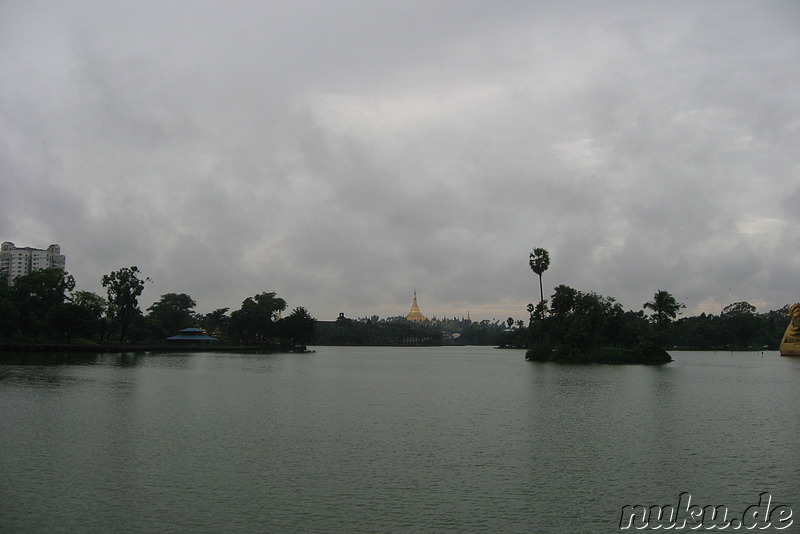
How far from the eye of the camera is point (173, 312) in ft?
500

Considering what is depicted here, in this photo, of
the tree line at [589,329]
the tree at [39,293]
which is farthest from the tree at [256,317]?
the tree line at [589,329]

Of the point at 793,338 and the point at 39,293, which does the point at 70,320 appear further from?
the point at 793,338

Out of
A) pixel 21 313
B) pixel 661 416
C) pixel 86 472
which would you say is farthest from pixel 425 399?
pixel 21 313

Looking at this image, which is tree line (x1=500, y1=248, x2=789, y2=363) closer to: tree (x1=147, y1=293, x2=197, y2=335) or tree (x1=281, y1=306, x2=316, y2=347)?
tree (x1=281, y1=306, x2=316, y2=347)

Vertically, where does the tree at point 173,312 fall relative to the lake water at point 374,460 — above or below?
above

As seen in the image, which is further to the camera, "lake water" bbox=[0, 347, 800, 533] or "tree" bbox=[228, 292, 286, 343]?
"tree" bbox=[228, 292, 286, 343]

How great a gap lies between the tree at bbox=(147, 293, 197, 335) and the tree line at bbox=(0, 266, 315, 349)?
220 millimetres

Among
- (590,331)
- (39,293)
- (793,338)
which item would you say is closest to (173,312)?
(39,293)

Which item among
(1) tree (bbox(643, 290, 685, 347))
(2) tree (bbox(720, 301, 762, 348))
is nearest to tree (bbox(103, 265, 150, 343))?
(1) tree (bbox(643, 290, 685, 347))

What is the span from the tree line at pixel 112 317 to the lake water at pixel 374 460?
193 feet

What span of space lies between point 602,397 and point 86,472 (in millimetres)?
30971

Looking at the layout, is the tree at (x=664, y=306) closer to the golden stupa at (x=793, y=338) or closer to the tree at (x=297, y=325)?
the golden stupa at (x=793, y=338)

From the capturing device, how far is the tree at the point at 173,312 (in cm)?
14862

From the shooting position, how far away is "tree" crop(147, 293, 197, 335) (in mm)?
148625
